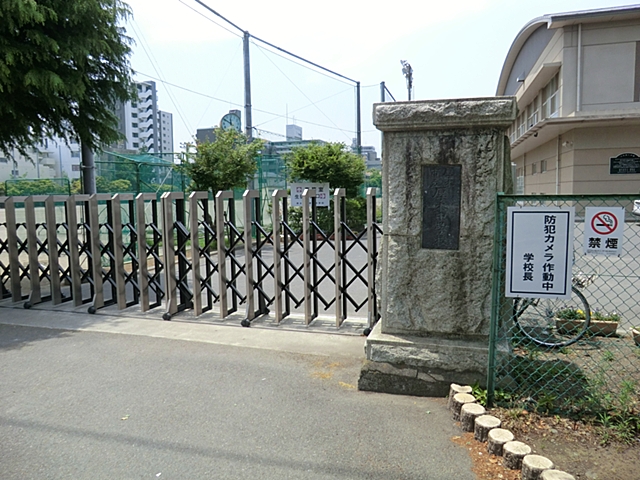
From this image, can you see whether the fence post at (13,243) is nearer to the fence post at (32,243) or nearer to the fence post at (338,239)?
the fence post at (32,243)

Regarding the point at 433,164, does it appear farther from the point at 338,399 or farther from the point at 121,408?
the point at 121,408

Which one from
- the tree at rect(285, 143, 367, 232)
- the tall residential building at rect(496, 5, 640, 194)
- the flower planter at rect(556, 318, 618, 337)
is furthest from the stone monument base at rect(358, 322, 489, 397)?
the tall residential building at rect(496, 5, 640, 194)

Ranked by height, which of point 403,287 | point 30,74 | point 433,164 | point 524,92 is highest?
point 524,92

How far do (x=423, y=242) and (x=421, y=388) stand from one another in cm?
116

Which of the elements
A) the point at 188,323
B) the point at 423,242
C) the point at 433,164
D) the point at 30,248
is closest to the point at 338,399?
the point at 423,242

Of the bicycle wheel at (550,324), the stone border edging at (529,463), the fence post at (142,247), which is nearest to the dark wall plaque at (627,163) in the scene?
the bicycle wheel at (550,324)

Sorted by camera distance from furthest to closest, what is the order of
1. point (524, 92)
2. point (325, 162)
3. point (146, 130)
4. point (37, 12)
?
point (146, 130)
point (524, 92)
point (325, 162)
point (37, 12)

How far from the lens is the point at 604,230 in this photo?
134 inches

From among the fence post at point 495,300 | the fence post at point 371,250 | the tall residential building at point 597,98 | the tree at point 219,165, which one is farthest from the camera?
the tall residential building at point 597,98

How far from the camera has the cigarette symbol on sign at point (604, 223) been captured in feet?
11.1

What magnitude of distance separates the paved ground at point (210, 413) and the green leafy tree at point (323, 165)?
1235 cm

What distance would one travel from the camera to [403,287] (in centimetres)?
428

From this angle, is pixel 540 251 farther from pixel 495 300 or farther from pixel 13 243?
pixel 13 243

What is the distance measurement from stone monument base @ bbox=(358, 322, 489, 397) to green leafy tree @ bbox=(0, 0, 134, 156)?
19.6 feet
